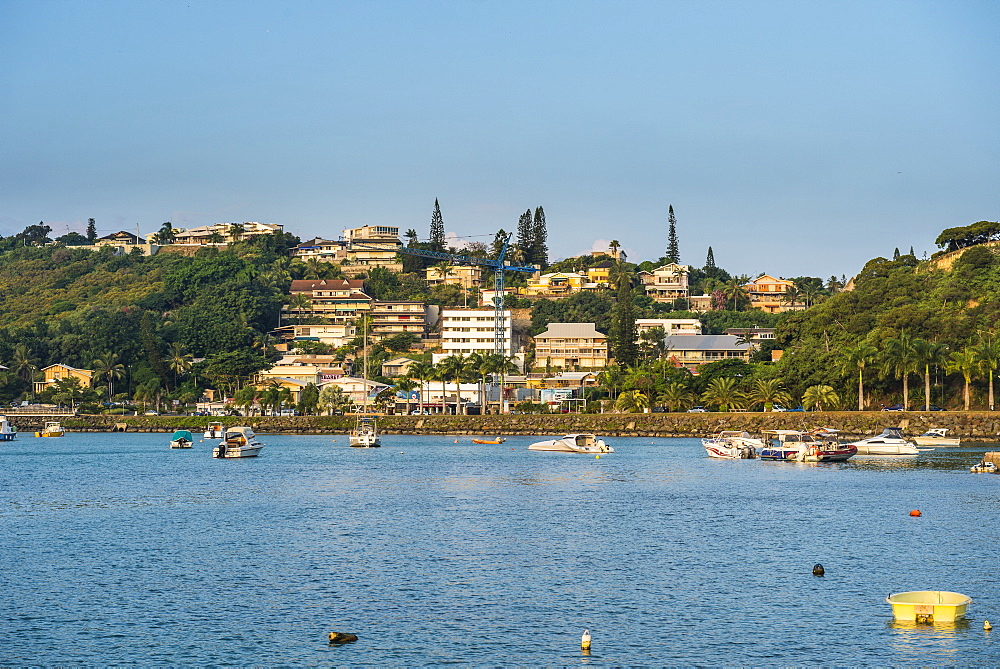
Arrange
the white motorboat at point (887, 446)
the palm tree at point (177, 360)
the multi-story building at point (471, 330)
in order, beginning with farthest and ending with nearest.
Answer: the multi-story building at point (471, 330) → the palm tree at point (177, 360) → the white motorboat at point (887, 446)

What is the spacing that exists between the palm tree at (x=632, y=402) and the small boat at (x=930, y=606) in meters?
101

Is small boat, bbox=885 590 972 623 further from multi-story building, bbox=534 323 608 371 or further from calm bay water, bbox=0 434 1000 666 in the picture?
multi-story building, bbox=534 323 608 371

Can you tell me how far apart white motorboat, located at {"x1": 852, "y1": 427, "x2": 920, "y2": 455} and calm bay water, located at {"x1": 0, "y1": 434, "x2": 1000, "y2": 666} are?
1681 centimetres

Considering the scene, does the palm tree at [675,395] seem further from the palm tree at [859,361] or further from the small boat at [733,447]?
the small boat at [733,447]

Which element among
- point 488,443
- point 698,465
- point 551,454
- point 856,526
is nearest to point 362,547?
point 856,526

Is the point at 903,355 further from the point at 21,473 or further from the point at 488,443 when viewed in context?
the point at 21,473

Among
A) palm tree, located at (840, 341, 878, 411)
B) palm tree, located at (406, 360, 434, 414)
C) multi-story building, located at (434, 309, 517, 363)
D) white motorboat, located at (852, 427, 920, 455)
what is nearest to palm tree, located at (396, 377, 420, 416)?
palm tree, located at (406, 360, 434, 414)

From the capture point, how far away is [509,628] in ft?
86.4

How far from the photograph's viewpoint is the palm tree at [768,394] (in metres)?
119

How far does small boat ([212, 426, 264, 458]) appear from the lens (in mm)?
90500

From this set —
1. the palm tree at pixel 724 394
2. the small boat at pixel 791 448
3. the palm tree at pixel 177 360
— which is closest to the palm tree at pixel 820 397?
the palm tree at pixel 724 394

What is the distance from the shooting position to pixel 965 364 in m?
103

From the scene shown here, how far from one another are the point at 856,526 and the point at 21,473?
56.8m

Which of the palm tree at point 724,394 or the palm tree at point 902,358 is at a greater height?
the palm tree at point 902,358
